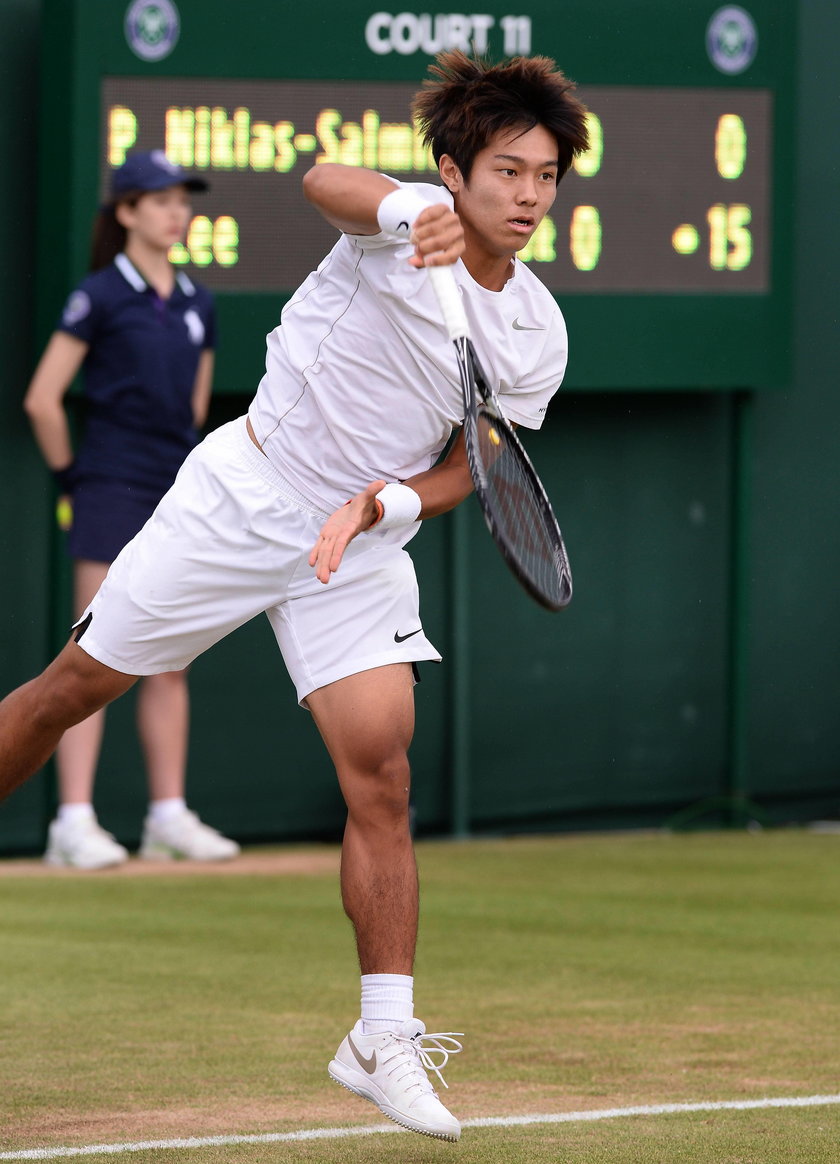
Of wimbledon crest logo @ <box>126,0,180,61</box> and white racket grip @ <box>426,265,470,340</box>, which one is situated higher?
wimbledon crest logo @ <box>126,0,180,61</box>

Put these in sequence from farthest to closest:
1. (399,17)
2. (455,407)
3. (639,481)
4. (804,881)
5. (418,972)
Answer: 1. (639,481)
2. (399,17)
3. (804,881)
4. (418,972)
5. (455,407)

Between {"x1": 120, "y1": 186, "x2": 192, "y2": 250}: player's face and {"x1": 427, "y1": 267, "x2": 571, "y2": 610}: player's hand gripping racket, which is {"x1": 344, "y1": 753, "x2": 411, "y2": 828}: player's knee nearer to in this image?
{"x1": 427, "y1": 267, "x2": 571, "y2": 610}: player's hand gripping racket

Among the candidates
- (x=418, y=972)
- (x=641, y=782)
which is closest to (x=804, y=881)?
(x=641, y=782)

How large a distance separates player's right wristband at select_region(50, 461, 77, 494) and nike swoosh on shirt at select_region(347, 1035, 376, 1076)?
3659mm

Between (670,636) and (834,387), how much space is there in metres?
1.24

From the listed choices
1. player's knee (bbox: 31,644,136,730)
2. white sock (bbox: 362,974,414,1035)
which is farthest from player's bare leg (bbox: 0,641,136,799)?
white sock (bbox: 362,974,414,1035)

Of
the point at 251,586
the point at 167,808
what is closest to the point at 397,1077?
the point at 251,586

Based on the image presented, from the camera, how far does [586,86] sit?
7.62 meters

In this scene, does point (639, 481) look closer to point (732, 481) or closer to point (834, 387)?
point (732, 481)

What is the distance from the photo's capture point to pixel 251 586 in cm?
395

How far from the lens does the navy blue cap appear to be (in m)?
6.97

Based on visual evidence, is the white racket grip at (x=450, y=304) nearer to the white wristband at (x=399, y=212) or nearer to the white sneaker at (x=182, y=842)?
the white wristband at (x=399, y=212)

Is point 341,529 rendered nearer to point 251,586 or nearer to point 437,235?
point 251,586

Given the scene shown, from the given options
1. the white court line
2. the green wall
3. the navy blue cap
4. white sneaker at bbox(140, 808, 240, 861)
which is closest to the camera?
the white court line
